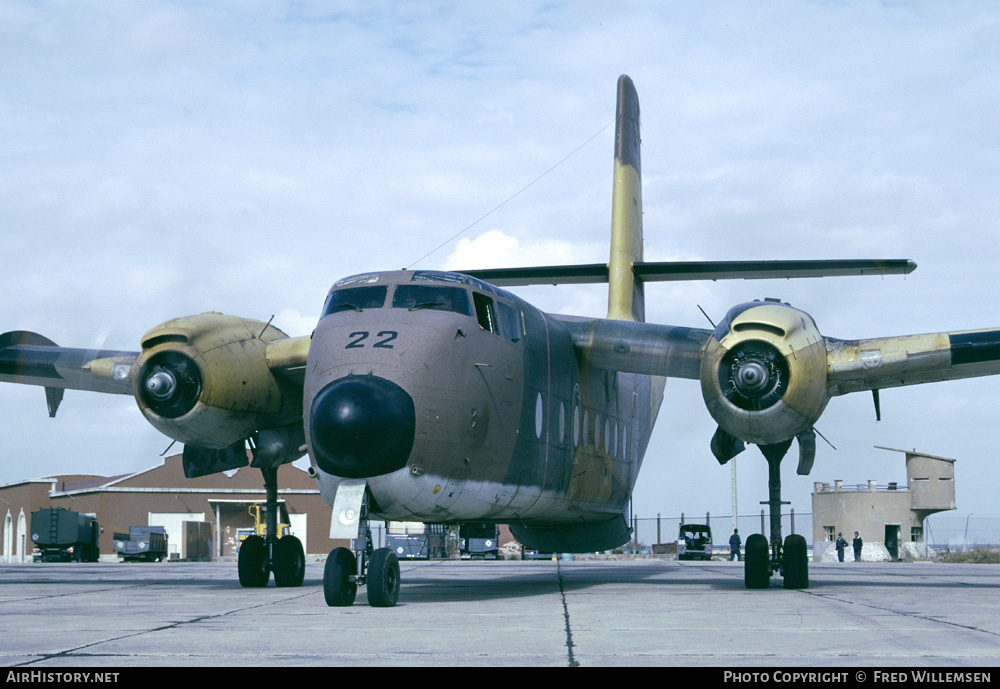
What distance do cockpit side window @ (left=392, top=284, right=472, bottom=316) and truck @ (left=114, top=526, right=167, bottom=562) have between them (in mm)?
44477

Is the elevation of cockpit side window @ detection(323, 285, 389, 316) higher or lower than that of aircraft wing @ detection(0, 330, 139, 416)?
higher

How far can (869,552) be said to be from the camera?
5450cm

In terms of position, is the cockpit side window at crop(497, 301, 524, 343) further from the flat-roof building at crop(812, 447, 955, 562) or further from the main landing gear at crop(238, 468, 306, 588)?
the flat-roof building at crop(812, 447, 955, 562)

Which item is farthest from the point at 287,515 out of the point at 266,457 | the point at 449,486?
the point at 449,486

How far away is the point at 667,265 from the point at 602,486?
18.8 ft

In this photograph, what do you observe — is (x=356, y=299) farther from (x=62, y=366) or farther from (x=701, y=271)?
(x=701, y=271)

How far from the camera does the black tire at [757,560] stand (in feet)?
56.5

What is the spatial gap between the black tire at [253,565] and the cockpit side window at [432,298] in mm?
6632

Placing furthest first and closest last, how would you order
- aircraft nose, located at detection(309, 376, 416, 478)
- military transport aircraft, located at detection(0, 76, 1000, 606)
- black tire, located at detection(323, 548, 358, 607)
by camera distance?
1. black tire, located at detection(323, 548, 358, 607)
2. military transport aircraft, located at detection(0, 76, 1000, 606)
3. aircraft nose, located at detection(309, 376, 416, 478)

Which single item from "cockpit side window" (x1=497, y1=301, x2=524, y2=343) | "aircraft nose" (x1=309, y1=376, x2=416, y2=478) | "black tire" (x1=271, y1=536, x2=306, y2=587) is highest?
"cockpit side window" (x1=497, y1=301, x2=524, y2=343)

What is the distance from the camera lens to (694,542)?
5309 cm

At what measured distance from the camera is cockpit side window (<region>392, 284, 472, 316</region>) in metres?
13.8

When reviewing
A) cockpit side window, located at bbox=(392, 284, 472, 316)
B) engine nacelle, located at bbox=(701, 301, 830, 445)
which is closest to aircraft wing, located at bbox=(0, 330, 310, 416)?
cockpit side window, located at bbox=(392, 284, 472, 316)

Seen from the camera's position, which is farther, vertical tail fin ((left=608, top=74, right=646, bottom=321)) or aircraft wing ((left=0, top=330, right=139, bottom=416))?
vertical tail fin ((left=608, top=74, right=646, bottom=321))
